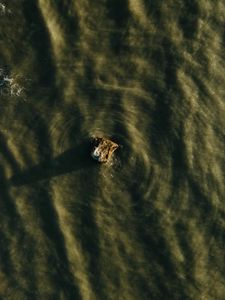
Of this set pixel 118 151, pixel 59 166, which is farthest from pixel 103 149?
pixel 59 166

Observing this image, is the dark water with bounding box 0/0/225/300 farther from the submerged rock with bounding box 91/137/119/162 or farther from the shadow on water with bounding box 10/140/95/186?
the submerged rock with bounding box 91/137/119/162

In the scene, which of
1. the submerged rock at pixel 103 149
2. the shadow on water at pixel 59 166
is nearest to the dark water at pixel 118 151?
the shadow on water at pixel 59 166

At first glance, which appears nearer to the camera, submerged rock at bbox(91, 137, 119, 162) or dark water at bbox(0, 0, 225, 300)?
submerged rock at bbox(91, 137, 119, 162)

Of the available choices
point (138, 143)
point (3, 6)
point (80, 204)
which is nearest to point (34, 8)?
point (3, 6)

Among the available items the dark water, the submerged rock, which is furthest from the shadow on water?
the submerged rock

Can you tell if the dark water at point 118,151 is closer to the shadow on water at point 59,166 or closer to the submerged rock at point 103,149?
the shadow on water at point 59,166

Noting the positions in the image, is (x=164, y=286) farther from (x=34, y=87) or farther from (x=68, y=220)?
(x=34, y=87)
